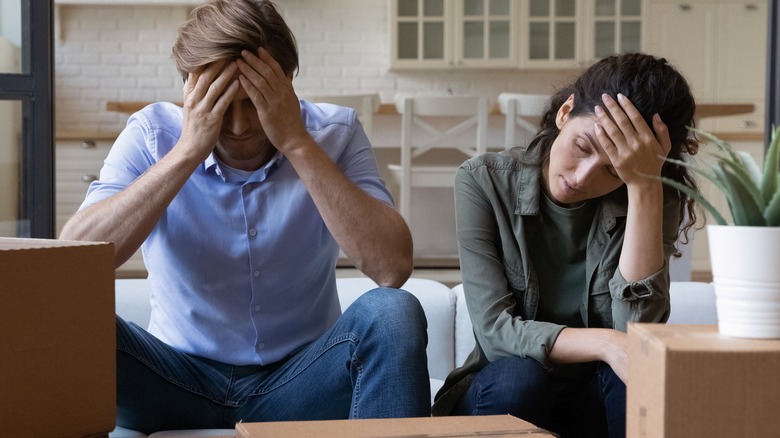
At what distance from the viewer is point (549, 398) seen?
1.49 meters

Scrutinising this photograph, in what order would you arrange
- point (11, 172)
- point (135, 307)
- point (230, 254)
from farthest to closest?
point (11, 172)
point (135, 307)
point (230, 254)

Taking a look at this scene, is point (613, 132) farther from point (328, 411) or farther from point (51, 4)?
point (51, 4)

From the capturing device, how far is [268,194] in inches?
66.3

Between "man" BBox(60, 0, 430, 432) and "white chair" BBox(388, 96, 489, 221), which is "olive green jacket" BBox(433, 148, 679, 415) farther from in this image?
"white chair" BBox(388, 96, 489, 221)

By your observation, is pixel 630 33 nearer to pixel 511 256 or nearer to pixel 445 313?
pixel 445 313

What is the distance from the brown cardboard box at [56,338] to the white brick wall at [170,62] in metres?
5.27

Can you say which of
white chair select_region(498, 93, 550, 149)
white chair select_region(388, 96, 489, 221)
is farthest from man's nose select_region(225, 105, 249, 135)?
white chair select_region(498, 93, 550, 149)

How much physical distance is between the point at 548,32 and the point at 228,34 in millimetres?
5108

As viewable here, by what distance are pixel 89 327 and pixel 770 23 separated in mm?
1384

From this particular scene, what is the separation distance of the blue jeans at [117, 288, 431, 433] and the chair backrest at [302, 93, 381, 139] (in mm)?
2977

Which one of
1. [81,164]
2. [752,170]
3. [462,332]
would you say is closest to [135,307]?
[462,332]

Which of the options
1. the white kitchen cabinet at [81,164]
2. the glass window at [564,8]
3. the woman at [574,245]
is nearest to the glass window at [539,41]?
the glass window at [564,8]

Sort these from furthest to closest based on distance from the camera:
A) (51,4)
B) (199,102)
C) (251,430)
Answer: (51,4)
(199,102)
(251,430)

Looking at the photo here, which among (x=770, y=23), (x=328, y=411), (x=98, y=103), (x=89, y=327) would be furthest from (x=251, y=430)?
(x=98, y=103)
